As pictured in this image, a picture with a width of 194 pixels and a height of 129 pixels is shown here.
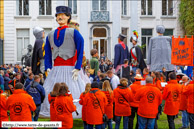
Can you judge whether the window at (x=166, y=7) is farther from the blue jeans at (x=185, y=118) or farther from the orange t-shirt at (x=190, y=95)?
the orange t-shirt at (x=190, y=95)

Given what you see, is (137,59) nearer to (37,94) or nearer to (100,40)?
(37,94)

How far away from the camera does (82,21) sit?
25.9 m

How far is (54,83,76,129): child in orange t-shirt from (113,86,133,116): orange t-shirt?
1.52m

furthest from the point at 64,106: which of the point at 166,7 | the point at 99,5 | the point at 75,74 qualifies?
the point at 166,7

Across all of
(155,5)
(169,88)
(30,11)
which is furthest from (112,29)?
(169,88)

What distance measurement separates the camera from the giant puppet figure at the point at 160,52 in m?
11.1

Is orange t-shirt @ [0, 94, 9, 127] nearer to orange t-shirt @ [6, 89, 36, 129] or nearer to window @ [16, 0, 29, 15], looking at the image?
orange t-shirt @ [6, 89, 36, 129]

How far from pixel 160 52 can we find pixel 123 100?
4554 millimetres

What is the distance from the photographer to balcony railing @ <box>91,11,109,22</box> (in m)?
25.9

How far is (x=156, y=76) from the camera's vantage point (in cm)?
935

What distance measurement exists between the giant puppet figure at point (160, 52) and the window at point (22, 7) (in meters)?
16.9

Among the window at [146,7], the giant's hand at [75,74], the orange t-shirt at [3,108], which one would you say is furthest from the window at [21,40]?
the orange t-shirt at [3,108]

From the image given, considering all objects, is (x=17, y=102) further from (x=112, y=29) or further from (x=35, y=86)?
(x=112, y=29)

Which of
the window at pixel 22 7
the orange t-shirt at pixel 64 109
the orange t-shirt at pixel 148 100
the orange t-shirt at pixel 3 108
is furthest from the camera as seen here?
the window at pixel 22 7
